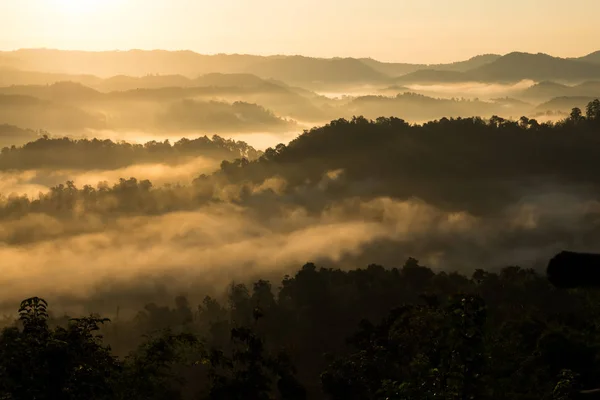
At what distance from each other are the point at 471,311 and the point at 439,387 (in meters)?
2.16

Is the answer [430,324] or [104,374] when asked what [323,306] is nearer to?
[430,324]

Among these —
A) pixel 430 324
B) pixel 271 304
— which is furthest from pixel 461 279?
pixel 430 324

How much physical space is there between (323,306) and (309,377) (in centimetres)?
2431

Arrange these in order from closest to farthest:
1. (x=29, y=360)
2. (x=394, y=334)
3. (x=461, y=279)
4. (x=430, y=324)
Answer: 1. (x=29, y=360)
2. (x=430, y=324)
3. (x=394, y=334)
4. (x=461, y=279)

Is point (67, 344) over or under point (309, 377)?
over

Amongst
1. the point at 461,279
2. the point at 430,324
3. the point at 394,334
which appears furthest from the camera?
the point at 461,279

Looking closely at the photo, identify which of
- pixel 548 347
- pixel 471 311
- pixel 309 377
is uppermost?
pixel 471 311

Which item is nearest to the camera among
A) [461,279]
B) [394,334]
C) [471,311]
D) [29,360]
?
[29,360]

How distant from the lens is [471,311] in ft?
72.1

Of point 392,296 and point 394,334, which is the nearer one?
point 394,334

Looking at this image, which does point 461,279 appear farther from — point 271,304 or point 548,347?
point 548,347

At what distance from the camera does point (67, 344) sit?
614 inches

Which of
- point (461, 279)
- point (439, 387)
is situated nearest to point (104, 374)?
point (439, 387)

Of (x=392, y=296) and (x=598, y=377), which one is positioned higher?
(x=598, y=377)
